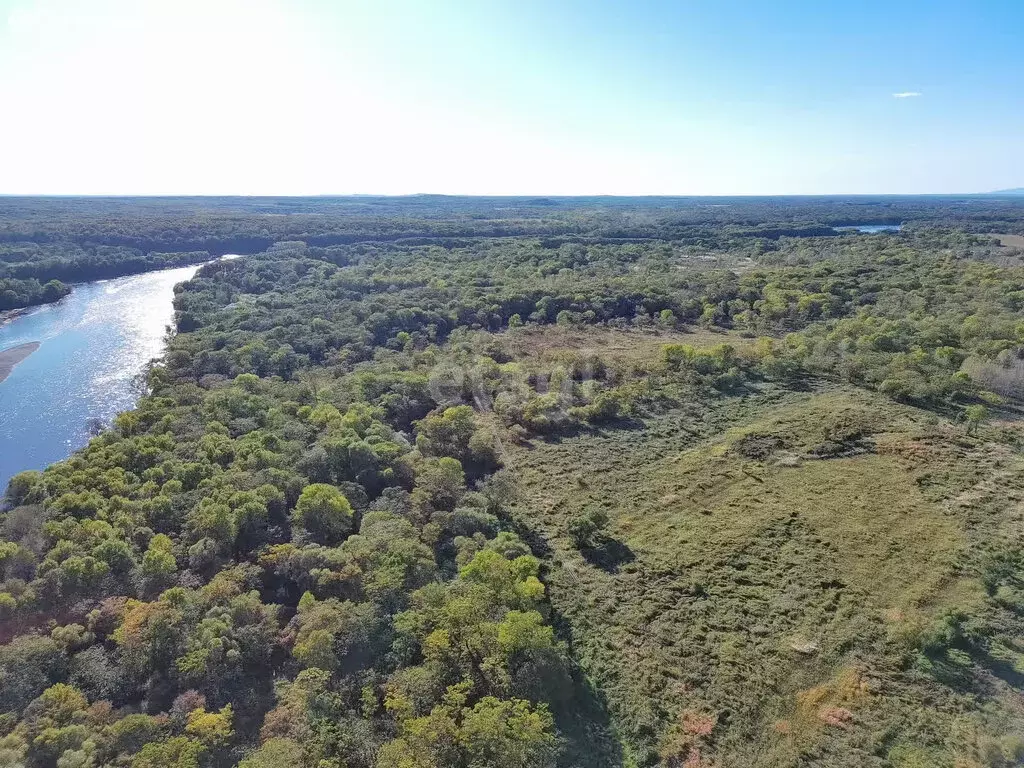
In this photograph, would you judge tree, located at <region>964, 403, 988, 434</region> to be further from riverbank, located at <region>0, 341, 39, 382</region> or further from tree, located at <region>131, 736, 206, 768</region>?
riverbank, located at <region>0, 341, 39, 382</region>

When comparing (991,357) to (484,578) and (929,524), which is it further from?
(484,578)

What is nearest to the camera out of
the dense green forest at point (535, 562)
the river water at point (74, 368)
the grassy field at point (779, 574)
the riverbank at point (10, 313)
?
the dense green forest at point (535, 562)

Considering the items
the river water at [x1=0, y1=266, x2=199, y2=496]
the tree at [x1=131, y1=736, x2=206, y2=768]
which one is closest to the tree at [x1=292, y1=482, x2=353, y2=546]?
the tree at [x1=131, y1=736, x2=206, y2=768]

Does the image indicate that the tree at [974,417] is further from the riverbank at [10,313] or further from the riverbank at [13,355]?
the riverbank at [10,313]

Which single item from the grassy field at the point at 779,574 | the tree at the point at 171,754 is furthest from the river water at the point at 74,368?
the grassy field at the point at 779,574

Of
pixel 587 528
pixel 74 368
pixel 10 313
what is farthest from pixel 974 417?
pixel 10 313

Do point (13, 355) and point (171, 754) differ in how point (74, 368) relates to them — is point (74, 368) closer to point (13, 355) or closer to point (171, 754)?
point (13, 355)

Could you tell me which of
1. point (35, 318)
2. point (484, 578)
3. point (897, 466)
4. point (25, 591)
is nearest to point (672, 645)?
point (484, 578)
